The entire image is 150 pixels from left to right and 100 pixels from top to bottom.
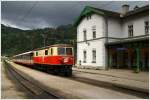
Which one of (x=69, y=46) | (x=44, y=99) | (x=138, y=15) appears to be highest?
(x=138, y=15)

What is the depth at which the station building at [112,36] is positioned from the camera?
27.3 meters

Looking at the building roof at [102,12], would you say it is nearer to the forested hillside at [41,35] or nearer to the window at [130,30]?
the window at [130,30]

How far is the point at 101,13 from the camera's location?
30000 mm

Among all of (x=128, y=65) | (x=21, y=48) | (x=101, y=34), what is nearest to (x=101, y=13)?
(x=101, y=34)

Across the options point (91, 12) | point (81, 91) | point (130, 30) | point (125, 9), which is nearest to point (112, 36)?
point (130, 30)

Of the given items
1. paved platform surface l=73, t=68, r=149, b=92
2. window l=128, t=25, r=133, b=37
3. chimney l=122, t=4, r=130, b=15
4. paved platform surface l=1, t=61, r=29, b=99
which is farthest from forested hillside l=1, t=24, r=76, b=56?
paved platform surface l=1, t=61, r=29, b=99

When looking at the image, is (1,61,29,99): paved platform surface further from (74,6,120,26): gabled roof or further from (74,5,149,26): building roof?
(74,6,120,26): gabled roof

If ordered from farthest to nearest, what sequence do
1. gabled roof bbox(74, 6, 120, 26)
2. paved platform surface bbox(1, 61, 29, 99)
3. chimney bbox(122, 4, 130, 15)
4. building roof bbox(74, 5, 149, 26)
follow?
chimney bbox(122, 4, 130, 15), gabled roof bbox(74, 6, 120, 26), building roof bbox(74, 5, 149, 26), paved platform surface bbox(1, 61, 29, 99)

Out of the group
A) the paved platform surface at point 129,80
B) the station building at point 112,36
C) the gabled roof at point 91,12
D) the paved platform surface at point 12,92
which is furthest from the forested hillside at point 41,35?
the paved platform surface at point 12,92

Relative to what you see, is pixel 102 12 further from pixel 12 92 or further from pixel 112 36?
pixel 12 92

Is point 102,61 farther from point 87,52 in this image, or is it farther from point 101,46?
point 87,52

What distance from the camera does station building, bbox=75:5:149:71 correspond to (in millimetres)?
27344

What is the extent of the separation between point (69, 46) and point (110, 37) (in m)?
9.38

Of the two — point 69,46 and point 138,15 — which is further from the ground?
point 138,15
